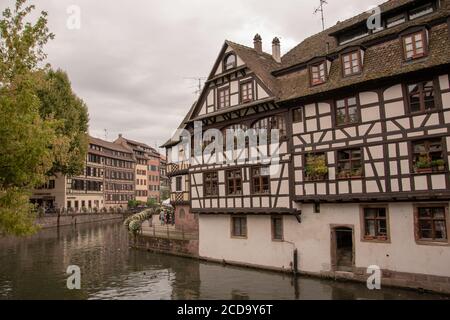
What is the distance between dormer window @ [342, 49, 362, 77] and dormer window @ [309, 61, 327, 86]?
1042 mm

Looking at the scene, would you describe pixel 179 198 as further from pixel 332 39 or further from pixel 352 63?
pixel 352 63

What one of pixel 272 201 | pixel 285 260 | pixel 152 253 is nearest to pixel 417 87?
pixel 272 201

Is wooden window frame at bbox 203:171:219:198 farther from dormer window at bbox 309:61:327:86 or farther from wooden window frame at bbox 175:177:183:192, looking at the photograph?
wooden window frame at bbox 175:177:183:192

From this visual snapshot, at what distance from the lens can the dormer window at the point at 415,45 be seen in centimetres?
1644

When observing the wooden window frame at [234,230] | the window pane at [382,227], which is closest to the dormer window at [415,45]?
the window pane at [382,227]

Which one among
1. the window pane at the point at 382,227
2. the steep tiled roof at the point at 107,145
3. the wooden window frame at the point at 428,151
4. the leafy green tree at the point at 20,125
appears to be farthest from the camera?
the steep tiled roof at the point at 107,145

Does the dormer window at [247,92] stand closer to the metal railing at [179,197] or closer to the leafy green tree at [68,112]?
the metal railing at [179,197]

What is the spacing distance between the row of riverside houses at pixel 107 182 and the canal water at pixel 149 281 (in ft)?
104

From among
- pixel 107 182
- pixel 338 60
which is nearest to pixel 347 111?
pixel 338 60

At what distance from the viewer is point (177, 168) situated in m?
35.8

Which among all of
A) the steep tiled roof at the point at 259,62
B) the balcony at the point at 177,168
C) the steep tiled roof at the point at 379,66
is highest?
the steep tiled roof at the point at 259,62

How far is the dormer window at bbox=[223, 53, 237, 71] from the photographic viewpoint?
23587 millimetres

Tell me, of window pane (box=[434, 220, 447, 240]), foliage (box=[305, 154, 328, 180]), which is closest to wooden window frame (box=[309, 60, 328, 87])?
foliage (box=[305, 154, 328, 180])

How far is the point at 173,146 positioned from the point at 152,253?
38.0 ft
